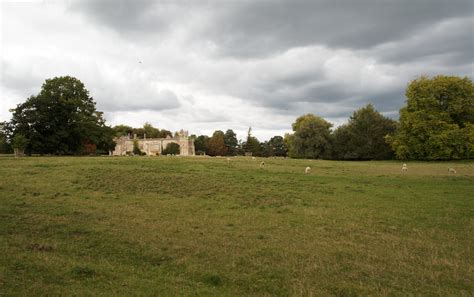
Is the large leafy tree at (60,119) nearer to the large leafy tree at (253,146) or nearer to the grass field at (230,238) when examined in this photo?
the grass field at (230,238)

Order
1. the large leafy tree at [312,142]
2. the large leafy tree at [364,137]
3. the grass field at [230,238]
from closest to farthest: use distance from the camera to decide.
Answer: the grass field at [230,238]
the large leafy tree at [364,137]
the large leafy tree at [312,142]

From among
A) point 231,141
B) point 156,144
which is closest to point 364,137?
point 231,141

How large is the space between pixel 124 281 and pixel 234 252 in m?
3.91

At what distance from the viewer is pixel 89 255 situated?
420 inches

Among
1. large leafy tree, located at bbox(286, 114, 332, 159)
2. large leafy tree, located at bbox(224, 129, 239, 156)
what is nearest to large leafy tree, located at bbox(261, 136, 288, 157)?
large leafy tree, located at bbox(224, 129, 239, 156)

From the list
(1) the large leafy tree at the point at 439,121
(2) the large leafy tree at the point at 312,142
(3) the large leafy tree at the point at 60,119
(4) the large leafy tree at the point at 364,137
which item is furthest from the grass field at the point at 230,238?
(2) the large leafy tree at the point at 312,142

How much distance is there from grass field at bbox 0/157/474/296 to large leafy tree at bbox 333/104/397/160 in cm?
5377

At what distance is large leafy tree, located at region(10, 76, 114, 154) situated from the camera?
5238 cm

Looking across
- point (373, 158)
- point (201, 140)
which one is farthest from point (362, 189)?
point (201, 140)

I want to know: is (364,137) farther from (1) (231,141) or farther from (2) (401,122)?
(1) (231,141)

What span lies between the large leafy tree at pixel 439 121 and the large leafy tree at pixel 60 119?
173ft

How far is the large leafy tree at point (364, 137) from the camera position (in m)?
77.0

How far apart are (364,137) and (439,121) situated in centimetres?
2231

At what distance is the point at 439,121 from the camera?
187ft
